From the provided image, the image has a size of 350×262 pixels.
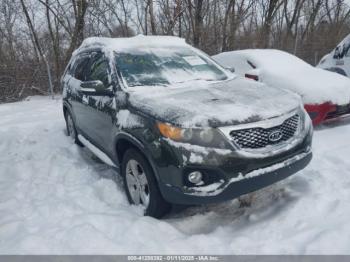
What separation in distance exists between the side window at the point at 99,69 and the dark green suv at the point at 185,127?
2 cm

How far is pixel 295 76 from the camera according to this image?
669 cm

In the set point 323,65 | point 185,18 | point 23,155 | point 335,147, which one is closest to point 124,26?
point 185,18

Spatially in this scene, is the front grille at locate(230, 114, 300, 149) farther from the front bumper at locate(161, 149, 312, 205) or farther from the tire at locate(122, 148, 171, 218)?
the tire at locate(122, 148, 171, 218)

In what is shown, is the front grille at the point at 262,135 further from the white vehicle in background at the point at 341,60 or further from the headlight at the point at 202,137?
the white vehicle in background at the point at 341,60

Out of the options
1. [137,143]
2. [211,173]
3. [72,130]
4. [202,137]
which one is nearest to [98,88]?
[137,143]

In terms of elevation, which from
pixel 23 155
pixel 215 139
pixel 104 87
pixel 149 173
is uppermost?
pixel 104 87

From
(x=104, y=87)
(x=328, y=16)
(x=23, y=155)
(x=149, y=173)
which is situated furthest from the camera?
A: (x=328, y=16)

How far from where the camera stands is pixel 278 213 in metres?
3.42

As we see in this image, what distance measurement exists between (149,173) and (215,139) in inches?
29.0

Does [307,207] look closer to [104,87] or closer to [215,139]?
[215,139]

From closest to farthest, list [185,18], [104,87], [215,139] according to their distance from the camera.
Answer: [215,139]
[104,87]
[185,18]

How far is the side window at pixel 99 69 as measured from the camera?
Answer: 4302 millimetres

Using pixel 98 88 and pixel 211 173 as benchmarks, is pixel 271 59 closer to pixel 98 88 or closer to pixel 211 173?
pixel 98 88

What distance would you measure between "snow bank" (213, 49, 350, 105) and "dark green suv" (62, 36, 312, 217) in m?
2.10
